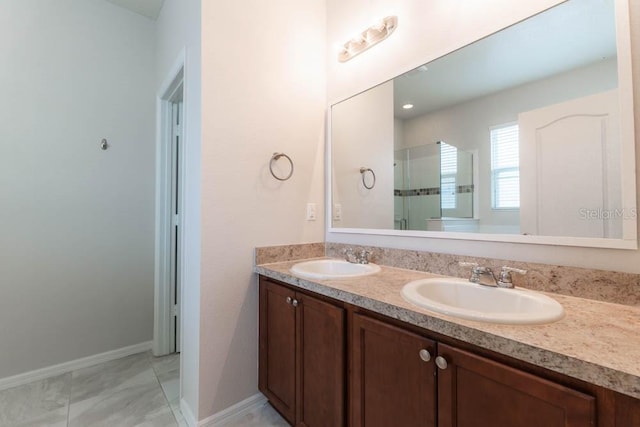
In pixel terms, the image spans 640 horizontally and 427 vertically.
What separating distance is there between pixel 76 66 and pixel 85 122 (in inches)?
16.1

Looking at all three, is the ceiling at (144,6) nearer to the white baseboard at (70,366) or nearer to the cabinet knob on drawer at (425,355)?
the white baseboard at (70,366)

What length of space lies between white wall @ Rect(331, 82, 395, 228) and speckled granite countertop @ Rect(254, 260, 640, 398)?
744 mm

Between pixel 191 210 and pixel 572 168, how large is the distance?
1.70 meters

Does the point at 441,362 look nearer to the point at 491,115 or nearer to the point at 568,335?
the point at 568,335

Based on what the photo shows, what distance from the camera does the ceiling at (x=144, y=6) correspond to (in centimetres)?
218

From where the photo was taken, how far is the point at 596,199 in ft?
3.19

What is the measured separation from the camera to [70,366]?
2000 millimetres

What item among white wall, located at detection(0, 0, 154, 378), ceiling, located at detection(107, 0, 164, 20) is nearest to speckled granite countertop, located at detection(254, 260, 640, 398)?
white wall, located at detection(0, 0, 154, 378)

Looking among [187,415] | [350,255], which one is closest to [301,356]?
[350,255]

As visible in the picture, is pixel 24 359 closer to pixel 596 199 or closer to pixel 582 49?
pixel 596 199

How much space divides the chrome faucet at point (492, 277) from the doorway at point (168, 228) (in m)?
2.02

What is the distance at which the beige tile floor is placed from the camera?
149cm

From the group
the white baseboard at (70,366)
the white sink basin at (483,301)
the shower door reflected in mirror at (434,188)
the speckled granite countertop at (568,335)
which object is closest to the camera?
the speckled granite countertop at (568,335)

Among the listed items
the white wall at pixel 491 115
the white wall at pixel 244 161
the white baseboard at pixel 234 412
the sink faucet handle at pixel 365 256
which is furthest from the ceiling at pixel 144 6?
the white baseboard at pixel 234 412
